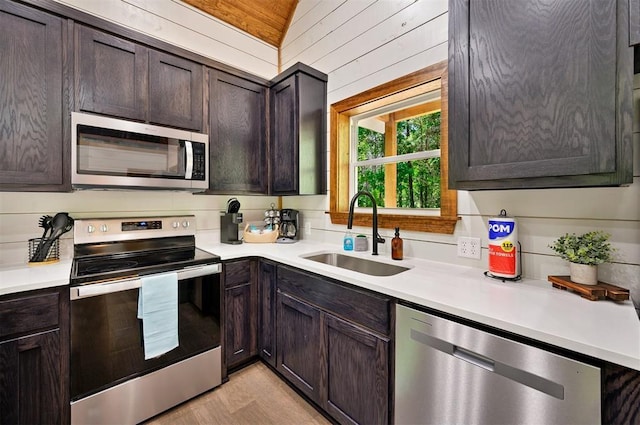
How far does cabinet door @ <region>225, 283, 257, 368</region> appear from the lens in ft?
6.33

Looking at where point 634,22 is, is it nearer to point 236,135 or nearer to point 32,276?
point 236,135

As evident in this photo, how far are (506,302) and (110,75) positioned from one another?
2.45 metres

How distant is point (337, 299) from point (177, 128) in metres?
1.65

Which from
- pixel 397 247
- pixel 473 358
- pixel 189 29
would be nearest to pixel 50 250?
pixel 189 29

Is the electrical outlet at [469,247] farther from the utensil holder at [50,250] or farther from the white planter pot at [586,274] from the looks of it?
the utensil holder at [50,250]

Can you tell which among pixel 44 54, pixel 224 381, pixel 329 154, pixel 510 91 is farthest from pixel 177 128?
pixel 510 91

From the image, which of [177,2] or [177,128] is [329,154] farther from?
[177,2]

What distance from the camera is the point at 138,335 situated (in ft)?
5.06

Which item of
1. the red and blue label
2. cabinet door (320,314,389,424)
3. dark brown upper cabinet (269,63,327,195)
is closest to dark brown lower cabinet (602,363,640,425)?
the red and blue label

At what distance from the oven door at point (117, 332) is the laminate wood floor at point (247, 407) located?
12.3 inches

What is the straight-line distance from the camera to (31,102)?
1.50m

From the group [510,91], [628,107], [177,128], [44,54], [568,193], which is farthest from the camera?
[177,128]

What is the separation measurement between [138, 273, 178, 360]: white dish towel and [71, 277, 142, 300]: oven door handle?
44mm

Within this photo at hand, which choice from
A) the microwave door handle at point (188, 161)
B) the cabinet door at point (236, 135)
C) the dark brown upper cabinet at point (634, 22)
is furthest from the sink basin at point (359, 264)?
the dark brown upper cabinet at point (634, 22)
